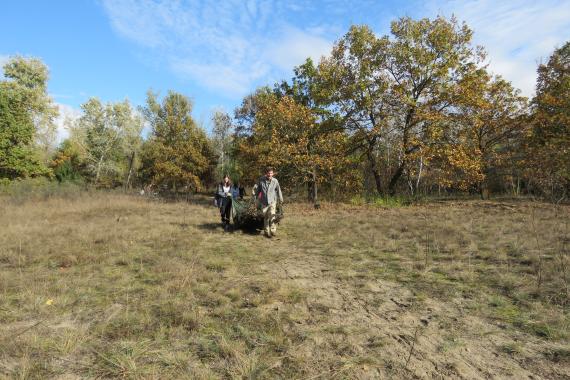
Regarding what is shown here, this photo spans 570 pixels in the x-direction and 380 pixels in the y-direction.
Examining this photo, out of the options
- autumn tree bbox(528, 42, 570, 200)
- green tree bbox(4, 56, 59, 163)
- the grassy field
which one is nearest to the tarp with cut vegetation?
the grassy field

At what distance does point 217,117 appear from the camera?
45.6 meters

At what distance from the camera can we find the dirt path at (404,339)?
124 inches

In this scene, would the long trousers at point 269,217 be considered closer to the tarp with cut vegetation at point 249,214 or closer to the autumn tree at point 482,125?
the tarp with cut vegetation at point 249,214

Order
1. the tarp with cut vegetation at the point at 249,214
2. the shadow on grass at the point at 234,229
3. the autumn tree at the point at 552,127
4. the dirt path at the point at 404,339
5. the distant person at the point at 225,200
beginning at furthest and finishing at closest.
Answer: the autumn tree at the point at 552,127 < the distant person at the point at 225,200 < the shadow on grass at the point at 234,229 < the tarp with cut vegetation at the point at 249,214 < the dirt path at the point at 404,339

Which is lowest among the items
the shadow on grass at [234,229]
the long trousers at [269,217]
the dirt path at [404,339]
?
the dirt path at [404,339]

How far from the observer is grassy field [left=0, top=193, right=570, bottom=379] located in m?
3.26

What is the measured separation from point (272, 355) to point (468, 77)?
17687 mm

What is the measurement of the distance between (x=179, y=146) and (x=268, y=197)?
21028 millimetres

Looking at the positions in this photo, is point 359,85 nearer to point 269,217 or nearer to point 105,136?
point 269,217

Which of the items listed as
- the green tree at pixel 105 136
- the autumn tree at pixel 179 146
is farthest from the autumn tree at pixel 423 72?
the green tree at pixel 105 136

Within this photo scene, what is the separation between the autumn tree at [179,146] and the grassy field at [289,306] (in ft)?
61.9

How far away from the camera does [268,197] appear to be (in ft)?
31.5

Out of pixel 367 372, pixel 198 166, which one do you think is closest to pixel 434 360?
pixel 367 372

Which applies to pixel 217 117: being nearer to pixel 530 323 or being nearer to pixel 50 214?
pixel 50 214
